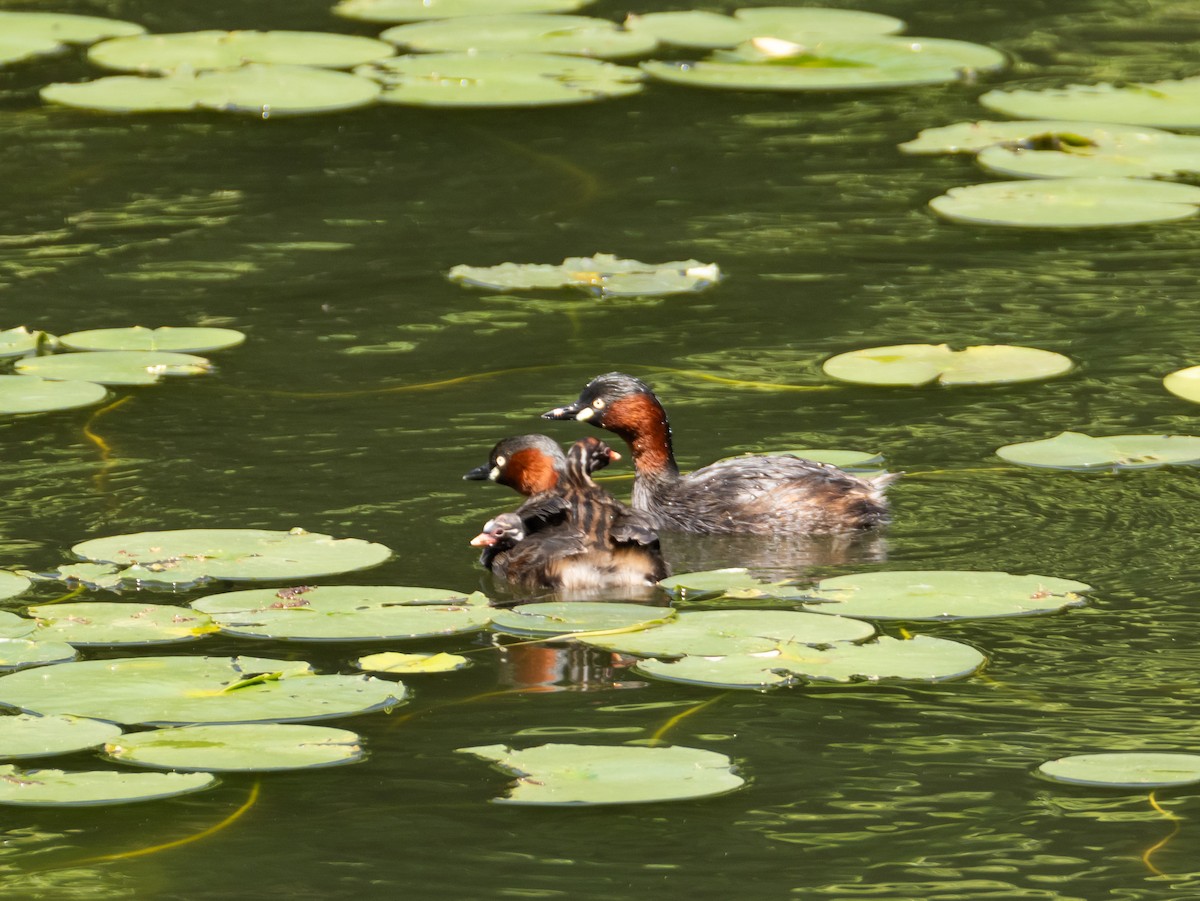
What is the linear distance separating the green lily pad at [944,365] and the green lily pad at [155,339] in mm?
2459

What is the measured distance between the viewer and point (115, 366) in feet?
31.7

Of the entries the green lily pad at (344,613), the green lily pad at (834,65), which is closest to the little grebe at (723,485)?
the green lily pad at (344,613)

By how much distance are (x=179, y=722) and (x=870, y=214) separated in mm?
6836

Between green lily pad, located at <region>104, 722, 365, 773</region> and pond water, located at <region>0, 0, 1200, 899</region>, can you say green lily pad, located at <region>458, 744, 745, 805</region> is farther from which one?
green lily pad, located at <region>104, 722, 365, 773</region>

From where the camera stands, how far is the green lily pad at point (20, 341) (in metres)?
9.84

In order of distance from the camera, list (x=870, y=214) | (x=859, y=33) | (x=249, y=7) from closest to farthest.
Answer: (x=870, y=214)
(x=859, y=33)
(x=249, y=7)

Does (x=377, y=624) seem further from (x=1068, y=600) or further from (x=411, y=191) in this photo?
(x=411, y=191)

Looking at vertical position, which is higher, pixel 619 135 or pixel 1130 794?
pixel 619 135

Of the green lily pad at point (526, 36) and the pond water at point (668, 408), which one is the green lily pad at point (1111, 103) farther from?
the green lily pad at point (526, 36)

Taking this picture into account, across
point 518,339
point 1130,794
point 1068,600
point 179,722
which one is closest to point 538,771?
point 179,722

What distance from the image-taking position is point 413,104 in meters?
14.2

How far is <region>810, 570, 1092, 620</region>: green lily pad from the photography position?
6891 mm

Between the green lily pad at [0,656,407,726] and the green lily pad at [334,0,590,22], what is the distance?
10.3 m

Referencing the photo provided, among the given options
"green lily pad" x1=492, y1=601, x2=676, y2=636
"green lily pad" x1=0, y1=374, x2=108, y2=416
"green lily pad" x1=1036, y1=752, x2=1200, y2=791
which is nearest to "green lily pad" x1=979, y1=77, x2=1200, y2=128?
"green lily pad" x1=0, y1=374, x2=108, y2=416
